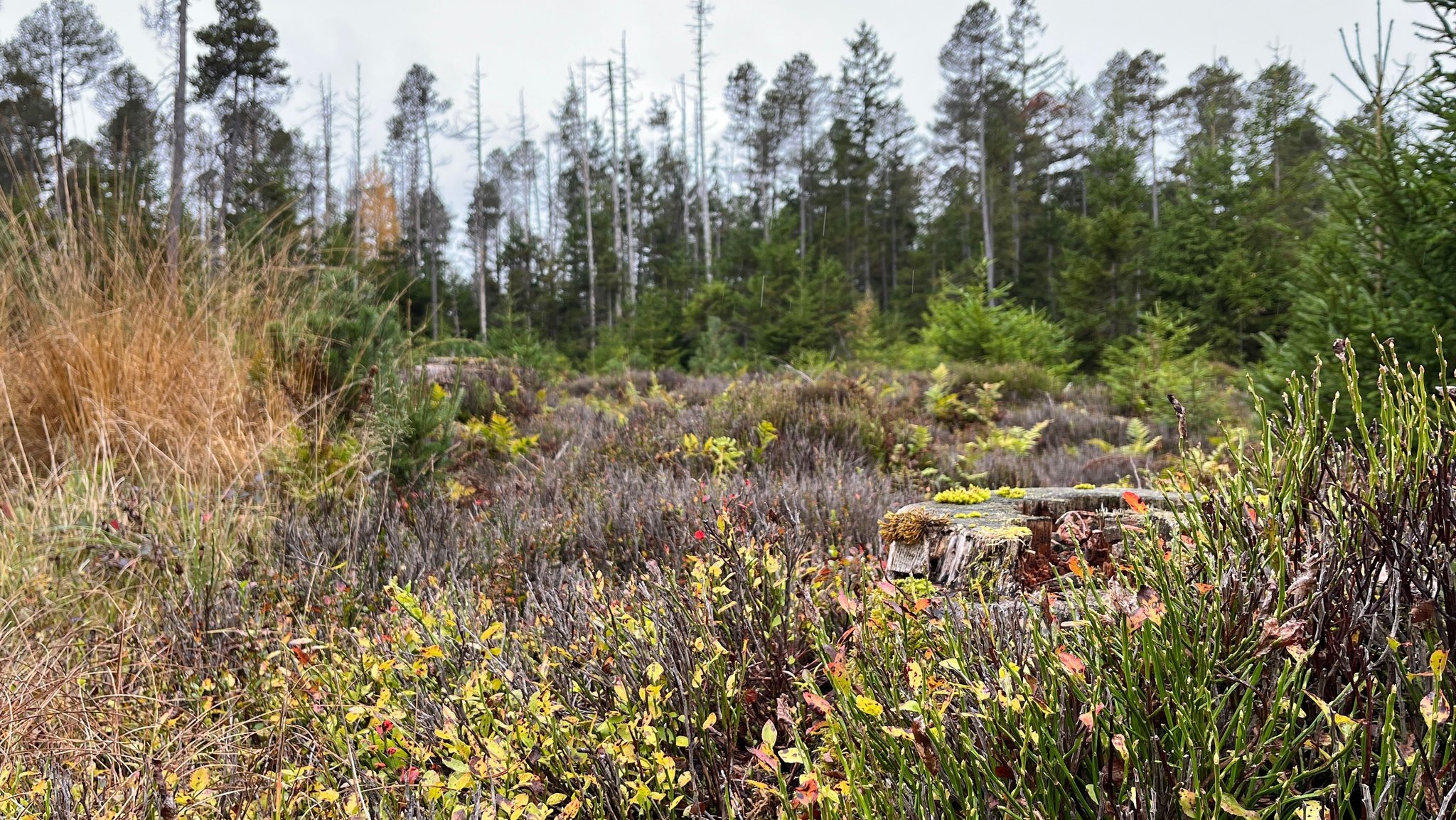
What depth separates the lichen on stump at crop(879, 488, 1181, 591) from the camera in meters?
2.07

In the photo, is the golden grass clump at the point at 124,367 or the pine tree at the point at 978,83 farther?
the pine tree at the point at 978,83

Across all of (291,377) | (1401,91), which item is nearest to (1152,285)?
(1401,91)

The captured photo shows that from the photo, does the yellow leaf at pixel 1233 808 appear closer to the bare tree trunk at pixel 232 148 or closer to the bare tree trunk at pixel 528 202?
the bare tree trunk at pixel 232 148

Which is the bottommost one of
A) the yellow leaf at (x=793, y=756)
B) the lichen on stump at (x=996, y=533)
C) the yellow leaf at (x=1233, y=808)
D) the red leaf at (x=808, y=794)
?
the red leaf at (x=808, y=794)

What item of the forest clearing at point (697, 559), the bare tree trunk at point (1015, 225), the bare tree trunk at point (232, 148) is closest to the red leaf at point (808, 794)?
the forest clearing at point (697, 559)

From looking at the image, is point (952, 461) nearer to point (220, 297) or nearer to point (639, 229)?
point (220, 297)

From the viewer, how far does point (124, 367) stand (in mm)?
3898

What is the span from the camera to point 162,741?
1.77m

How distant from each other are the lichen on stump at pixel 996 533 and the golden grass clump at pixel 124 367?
9.93 ft

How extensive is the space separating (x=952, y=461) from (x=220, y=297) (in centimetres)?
428

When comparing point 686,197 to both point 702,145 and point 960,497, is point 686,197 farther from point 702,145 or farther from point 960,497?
point 960,497

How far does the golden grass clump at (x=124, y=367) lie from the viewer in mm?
3811

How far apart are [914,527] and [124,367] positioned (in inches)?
152

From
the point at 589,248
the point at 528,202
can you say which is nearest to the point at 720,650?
the point at 589,248
